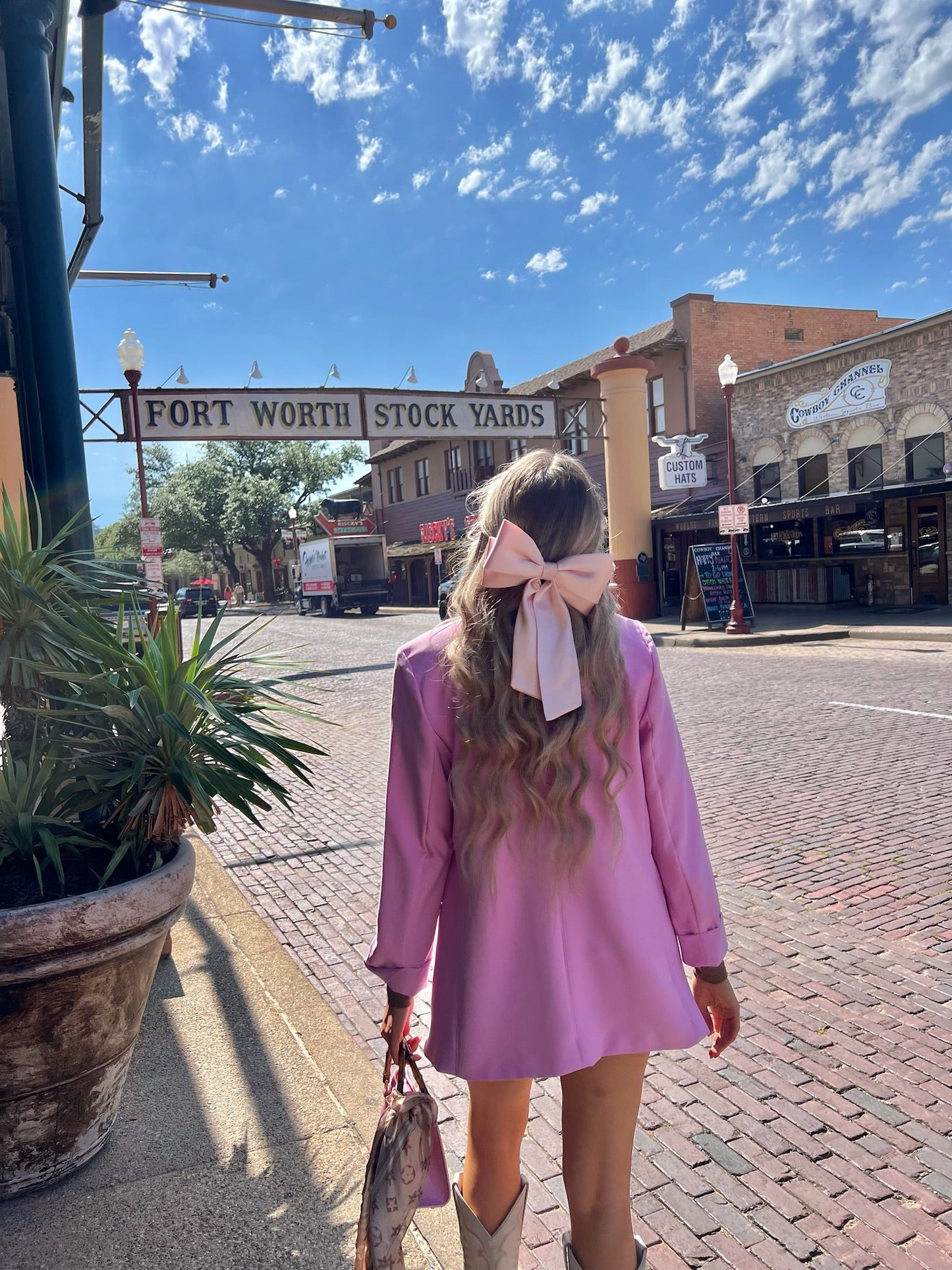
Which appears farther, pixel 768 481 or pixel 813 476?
pixel 768 481

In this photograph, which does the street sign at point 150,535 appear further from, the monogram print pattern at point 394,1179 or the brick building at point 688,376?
the monogram print pattern at point 394,1179

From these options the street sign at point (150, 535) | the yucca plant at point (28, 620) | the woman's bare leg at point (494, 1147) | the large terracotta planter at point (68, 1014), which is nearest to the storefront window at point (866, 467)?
the street sign at point (150, 535)

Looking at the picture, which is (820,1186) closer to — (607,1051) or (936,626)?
(607,1051)

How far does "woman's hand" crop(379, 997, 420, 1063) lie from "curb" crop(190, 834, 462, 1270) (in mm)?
709

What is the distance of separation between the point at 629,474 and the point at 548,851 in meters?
20.8

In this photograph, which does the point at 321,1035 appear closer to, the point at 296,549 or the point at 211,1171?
the point at 211,1171

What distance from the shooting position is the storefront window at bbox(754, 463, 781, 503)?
22031 millimetres

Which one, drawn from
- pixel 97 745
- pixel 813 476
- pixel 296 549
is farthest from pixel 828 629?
pixel 296 549

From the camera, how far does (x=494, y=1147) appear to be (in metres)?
1.85

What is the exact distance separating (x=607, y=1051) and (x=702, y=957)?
0.28 m

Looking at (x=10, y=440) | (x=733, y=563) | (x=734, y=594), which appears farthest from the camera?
(x=733, y=563)

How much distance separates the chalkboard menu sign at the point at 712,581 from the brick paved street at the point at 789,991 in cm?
1017

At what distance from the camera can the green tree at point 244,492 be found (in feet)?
174

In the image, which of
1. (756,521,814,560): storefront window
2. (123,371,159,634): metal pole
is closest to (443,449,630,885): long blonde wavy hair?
(123,371,159,634): metal pole
